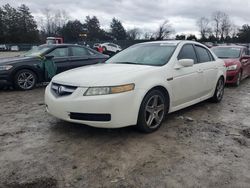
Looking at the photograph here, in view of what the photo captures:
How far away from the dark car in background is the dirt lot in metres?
2.68

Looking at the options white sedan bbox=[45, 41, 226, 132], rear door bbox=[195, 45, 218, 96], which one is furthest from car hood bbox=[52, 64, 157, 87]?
rear door bbox=[195, 45, 218, 96]

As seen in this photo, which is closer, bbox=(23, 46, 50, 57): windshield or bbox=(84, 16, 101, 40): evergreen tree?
bbox=(23, 46, 50, 57): windshield

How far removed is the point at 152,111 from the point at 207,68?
6.87ft

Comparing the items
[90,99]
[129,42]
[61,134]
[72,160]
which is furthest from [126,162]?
[129,42]

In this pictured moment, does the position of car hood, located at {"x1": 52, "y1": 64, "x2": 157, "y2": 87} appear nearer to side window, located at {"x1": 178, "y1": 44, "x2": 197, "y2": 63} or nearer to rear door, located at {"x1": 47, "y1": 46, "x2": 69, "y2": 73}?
side window, located at {"x1": 178, "y1": 44, "x2": 197, "y2": 63}

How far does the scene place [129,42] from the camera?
1791 inches

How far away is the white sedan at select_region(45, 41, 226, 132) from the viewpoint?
12.0 feet

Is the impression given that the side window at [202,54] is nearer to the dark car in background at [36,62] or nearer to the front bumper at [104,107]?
the front bumper at [104,107]

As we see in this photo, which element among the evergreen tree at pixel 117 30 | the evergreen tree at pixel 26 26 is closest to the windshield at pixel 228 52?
the evergreen tree at pixel 26 26

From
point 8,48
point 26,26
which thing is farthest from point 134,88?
point 26,26

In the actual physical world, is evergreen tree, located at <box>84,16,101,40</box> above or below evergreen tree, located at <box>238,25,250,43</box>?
above

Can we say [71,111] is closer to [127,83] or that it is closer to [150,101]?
[127,83]

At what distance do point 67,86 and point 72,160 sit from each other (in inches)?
45.1

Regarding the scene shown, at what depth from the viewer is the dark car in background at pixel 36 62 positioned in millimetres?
7505
